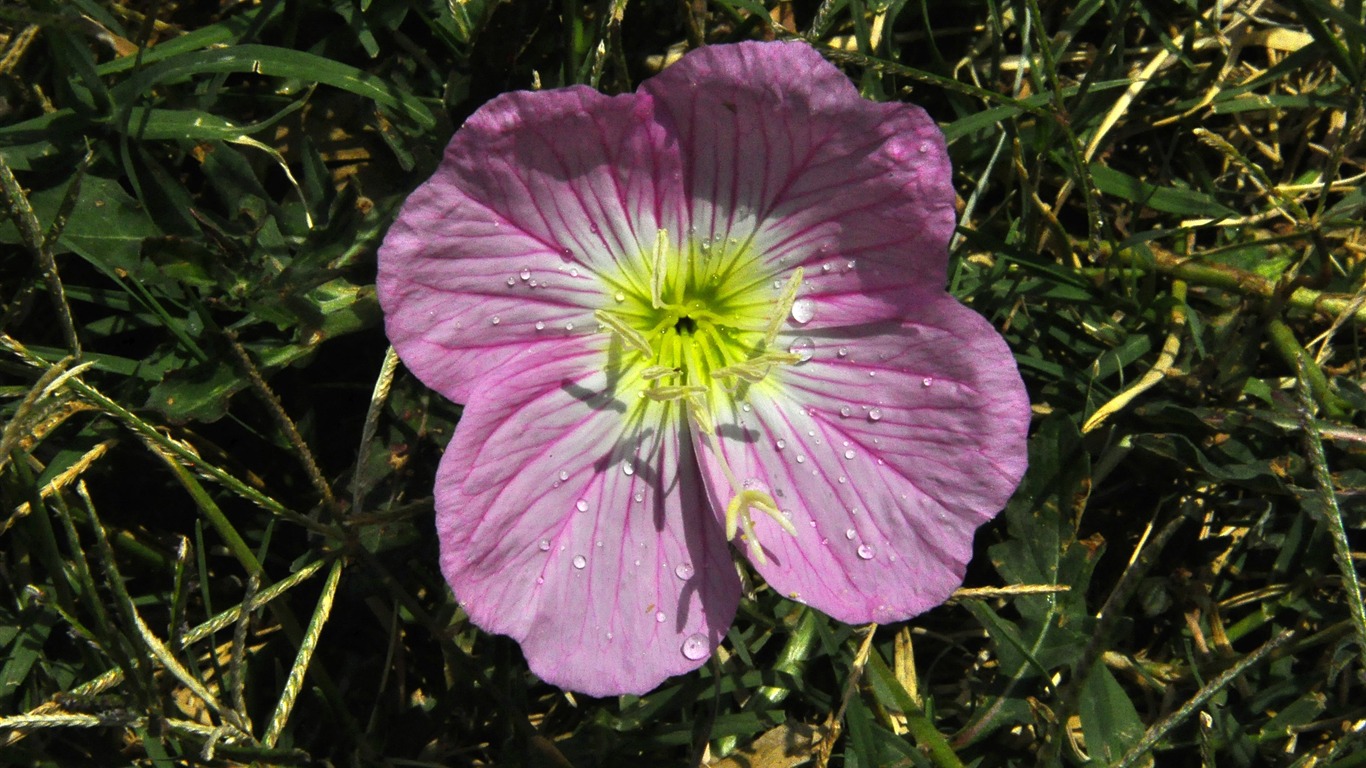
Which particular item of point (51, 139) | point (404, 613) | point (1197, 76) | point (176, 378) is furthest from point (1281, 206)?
point (51, 139)

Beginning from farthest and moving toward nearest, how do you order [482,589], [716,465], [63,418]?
[63,418] → [716,465] → [482,589]

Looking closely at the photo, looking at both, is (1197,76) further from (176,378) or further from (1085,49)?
(176,378)

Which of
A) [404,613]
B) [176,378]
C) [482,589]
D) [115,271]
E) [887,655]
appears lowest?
[887,655]

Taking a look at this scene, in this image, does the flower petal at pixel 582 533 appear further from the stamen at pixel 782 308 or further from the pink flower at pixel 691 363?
the stamen at pixel 782 308

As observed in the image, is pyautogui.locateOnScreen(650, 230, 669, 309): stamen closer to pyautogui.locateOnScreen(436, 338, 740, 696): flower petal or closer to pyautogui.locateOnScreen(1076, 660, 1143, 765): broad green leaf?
pyautogui.locateOnScreen(436, 338, 740, 696): flower petal

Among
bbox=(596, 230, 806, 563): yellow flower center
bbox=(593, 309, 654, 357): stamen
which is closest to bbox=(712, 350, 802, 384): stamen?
bbox=(596, 230, 806, 563): yellow flower center

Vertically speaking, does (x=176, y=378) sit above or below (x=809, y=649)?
above

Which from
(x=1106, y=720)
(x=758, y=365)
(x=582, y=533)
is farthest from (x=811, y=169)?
(x=1106, y=720)
